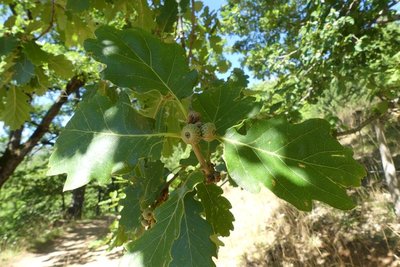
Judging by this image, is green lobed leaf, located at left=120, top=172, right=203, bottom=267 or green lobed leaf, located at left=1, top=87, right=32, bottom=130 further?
green lobed leaf, located at left=1, top=87, right=32, bottom=130

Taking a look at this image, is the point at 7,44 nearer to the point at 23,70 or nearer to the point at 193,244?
the point at 23,70

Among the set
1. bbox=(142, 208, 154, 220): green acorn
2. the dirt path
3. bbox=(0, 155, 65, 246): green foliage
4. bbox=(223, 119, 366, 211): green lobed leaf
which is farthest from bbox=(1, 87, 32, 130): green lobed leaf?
bbox=(0, 155, 65, 246): green foliage

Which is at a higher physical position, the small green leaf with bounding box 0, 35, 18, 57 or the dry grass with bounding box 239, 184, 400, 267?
the small green leaf with bounding box 0, 35, 18, 57

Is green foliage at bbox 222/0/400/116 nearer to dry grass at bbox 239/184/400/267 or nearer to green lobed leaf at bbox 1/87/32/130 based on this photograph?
dry grass at bbox 239/184/400/267

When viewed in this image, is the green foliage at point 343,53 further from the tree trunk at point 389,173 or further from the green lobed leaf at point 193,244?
the green lobed leaf at point 193,244

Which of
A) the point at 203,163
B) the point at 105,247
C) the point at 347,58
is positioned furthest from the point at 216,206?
the point at 105,247

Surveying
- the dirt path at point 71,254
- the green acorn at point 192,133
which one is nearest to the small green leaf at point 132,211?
the green acorn at point 192,133
